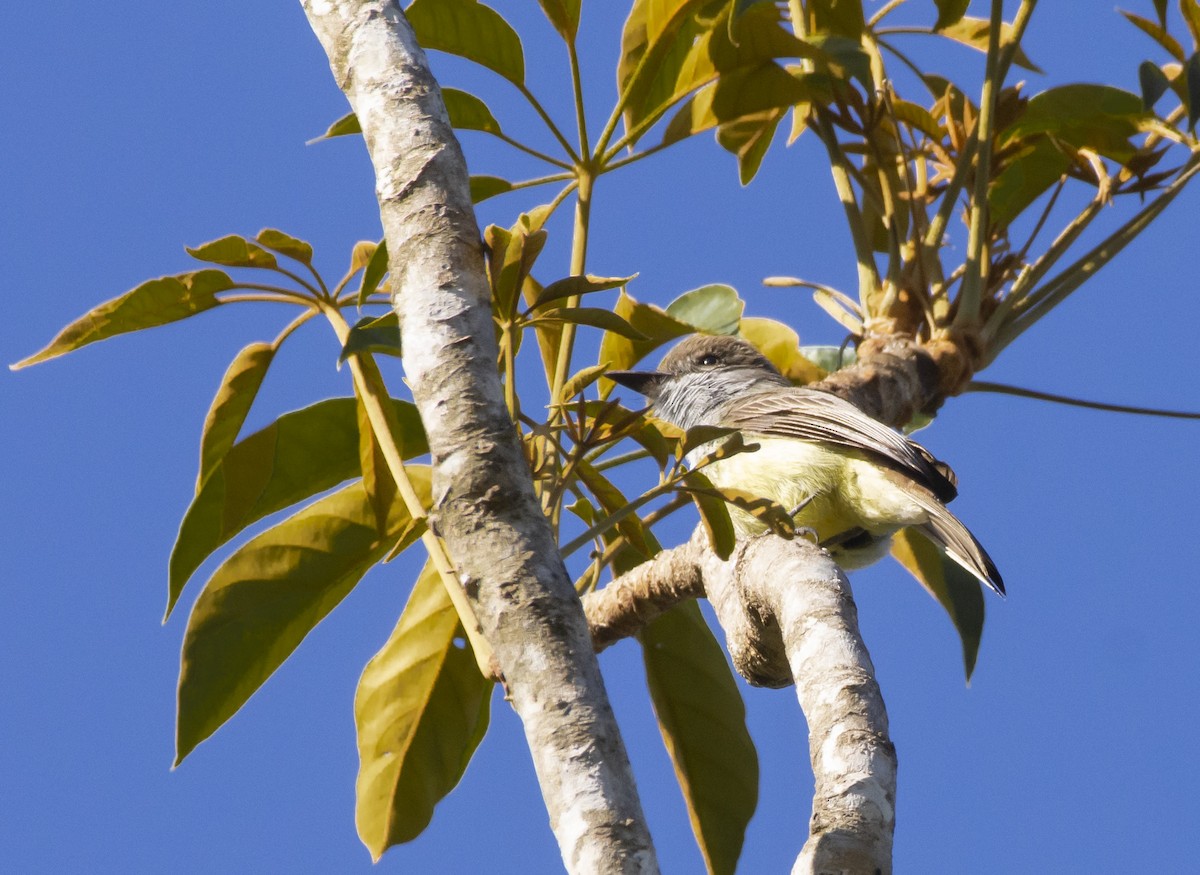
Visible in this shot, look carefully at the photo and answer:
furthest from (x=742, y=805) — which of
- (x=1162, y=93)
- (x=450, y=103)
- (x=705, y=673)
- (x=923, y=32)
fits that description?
(x=923, y=32)

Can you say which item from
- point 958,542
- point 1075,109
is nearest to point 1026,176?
point 1075,109

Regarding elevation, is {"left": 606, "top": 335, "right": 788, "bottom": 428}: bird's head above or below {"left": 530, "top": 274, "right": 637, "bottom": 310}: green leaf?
above

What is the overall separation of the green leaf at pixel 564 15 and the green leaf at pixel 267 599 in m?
1.22

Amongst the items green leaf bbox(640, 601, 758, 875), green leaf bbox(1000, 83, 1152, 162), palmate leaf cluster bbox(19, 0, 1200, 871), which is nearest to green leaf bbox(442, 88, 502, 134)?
palmate leaf cluster bbox(19, 0, 1200, 871)

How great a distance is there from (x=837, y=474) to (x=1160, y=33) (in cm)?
162

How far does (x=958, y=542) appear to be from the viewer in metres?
3.44

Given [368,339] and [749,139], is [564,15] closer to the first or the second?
[749,139]

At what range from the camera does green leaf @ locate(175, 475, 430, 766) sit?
2725mm

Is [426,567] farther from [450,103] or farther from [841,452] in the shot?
[841,452]

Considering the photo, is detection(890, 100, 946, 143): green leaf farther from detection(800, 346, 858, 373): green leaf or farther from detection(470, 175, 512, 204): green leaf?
detection(470, 175, 512, 204): green leaf

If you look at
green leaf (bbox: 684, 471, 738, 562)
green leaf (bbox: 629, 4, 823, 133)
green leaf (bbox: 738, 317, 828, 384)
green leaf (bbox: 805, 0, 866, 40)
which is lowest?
green leaf (bbox: 684, 471, 738, 562)

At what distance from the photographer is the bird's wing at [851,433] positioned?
350 centimetres

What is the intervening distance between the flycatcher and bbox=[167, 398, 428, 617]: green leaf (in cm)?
106

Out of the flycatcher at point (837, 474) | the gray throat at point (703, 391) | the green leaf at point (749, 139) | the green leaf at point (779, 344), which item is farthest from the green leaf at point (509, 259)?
the gray throat at point (703, 391)
